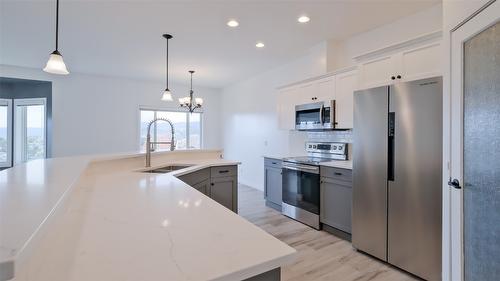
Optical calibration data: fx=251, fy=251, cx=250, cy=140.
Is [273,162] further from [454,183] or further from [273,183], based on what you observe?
[454,183]

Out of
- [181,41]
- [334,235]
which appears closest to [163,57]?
[181,41]

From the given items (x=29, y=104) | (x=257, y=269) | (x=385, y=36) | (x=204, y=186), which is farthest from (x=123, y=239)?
(x=29, y=104)

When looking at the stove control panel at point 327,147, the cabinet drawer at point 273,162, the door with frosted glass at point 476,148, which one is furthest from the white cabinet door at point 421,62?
the cabinet drawer at point 273,162

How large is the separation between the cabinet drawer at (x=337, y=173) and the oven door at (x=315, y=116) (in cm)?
64

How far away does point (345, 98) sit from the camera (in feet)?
10.9

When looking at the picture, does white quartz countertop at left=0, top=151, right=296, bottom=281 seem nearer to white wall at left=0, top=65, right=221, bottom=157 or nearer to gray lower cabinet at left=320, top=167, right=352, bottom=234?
gray lower cabinet at left=320, top=167, right=352, bottom=234

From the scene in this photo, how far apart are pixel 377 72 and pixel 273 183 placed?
92.6 inches

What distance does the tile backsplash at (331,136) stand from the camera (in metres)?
3.66

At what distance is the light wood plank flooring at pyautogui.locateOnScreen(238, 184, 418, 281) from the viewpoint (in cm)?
225

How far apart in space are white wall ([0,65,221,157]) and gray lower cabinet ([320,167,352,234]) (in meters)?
4.92

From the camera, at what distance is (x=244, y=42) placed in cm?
389

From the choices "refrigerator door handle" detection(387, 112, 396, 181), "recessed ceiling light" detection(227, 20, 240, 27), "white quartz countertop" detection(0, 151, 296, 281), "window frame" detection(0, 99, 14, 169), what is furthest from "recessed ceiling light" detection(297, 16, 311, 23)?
"window frame" detection(0, 99, 14, 169)

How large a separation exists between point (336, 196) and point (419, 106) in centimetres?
140

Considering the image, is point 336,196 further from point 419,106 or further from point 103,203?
point 103,203
